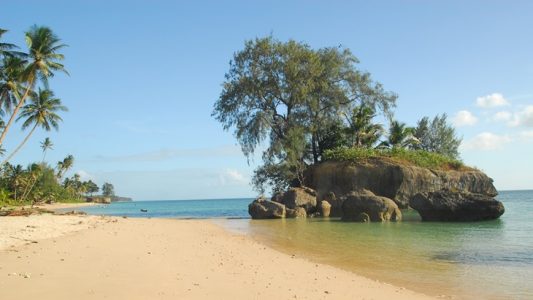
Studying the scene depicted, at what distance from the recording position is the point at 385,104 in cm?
4372

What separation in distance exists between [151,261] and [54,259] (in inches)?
90.2

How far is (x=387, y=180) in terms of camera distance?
36562mm

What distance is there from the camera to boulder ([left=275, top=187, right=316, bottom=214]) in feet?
111

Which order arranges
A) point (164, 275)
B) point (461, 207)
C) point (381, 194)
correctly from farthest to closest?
point (381, 194)
point (461, 207)
point (164, 275)

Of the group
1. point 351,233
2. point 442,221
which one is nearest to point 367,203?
point 442,221

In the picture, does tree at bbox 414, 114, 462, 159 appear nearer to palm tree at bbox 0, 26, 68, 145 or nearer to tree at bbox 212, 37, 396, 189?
tree at bbox 212, 37, 396, 189

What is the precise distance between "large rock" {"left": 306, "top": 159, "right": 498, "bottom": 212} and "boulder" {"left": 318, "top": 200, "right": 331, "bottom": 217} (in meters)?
1.00

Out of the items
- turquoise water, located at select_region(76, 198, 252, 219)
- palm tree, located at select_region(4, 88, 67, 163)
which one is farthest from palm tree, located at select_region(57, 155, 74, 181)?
palm tree, located at select_region(4, 88, 67, 163)

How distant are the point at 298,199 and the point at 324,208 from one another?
2.14 metres

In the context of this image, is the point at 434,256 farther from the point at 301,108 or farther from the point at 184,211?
the point at 184,211

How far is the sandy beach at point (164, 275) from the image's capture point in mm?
7484

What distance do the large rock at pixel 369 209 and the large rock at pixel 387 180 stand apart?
573cm

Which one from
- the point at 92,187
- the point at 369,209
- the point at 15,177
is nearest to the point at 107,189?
the point at 92,187

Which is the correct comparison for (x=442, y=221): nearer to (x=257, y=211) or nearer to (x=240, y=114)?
(x=257, y=211)
